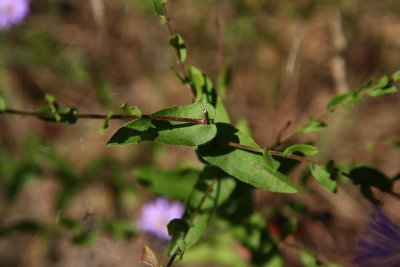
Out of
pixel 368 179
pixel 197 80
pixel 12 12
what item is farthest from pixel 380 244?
pixel 12 12

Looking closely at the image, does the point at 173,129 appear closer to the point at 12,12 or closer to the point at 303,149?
the point at 303,149

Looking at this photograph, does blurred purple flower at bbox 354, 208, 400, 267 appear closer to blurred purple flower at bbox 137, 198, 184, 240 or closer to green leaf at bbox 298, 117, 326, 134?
green leaf at bbox 298, 117, 326, 134

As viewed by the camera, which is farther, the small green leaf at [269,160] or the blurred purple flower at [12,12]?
the blurred purple flower at [12,12]

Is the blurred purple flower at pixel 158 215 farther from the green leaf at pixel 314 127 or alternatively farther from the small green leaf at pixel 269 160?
the small green leaf at pixel 269 160

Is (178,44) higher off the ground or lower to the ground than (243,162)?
higher

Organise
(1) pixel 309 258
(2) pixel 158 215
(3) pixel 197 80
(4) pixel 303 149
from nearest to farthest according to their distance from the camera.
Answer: (4) pixel 303 149, (3) pixel 197 80, (1) pixel 309 258, (2) pixel 158 215

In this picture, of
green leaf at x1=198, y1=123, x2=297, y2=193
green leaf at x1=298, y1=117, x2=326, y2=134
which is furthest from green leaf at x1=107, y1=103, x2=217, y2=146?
green leaf at x1=298, y1=117, x2=326, y2=134

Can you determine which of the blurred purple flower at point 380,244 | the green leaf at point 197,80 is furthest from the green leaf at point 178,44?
the blurred purple flower at point 380,244
